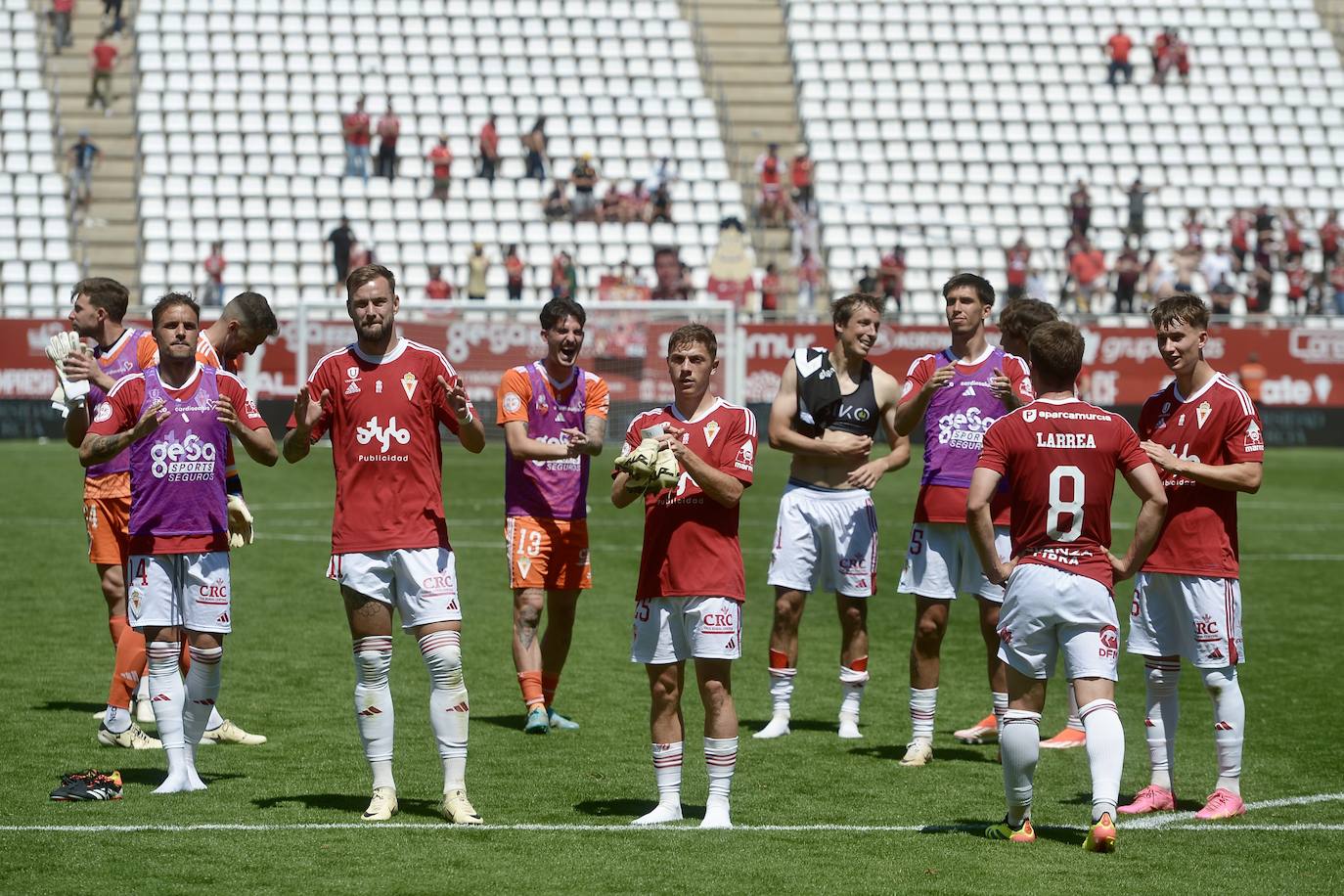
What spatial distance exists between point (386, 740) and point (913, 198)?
3168 cm

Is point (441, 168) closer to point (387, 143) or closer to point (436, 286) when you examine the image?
point (387, 143)

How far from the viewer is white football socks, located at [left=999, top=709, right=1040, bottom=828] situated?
7.07 m

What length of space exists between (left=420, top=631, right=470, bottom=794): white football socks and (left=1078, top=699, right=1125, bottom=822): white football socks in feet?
8.59

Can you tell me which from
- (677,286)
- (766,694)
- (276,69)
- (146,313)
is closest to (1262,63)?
(677,286)

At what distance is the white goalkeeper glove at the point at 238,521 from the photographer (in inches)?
344

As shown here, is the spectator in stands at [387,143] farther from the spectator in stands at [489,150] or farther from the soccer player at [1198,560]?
the soccer player at [1198,560]

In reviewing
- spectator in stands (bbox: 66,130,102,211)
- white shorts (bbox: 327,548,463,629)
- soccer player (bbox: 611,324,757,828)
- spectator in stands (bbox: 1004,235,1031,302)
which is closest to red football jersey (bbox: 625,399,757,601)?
soccer player (bbox: 611,324,757,828)

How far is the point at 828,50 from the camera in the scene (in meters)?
40.2

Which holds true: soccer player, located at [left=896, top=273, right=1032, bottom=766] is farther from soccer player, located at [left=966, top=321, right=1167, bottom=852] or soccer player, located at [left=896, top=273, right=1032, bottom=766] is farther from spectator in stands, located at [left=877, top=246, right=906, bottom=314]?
spectator in stands, located at [left=877, top=246, right=906, bottom=314]

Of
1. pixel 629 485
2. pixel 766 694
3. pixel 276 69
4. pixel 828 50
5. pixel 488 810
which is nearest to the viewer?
pixel 629 485

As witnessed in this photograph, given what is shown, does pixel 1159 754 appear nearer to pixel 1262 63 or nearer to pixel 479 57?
pixel 479 57

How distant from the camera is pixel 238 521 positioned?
8.78 metres

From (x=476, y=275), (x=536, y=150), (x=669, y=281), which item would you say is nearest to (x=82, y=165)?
(x=476, y=275)

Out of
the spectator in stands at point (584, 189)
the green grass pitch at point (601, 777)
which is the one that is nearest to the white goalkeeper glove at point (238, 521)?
the green grass pitch at point (601, 777)
